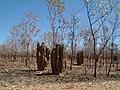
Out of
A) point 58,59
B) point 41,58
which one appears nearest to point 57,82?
point 58,59

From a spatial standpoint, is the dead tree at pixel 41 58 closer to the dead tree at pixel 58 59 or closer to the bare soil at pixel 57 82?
the dead tree at pixel 58 59

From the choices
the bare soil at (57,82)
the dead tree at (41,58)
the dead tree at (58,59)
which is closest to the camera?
the bare soil at (57,82)

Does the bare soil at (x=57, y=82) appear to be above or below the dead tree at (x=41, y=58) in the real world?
below

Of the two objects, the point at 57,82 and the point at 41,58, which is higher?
the point at 41,58

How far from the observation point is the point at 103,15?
19.7 metres

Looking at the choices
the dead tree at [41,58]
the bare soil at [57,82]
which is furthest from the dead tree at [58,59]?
the dead tree at [41,58]

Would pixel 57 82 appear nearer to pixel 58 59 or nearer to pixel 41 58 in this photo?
pixel 58 59

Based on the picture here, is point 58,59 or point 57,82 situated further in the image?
point 58,59

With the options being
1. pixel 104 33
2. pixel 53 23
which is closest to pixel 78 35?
pixel 104 33

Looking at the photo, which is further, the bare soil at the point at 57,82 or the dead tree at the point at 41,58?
the dead tree at the point at 41,58

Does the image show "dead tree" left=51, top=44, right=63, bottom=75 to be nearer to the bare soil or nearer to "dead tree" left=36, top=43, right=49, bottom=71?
the bare soil

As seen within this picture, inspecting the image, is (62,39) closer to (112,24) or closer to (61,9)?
(61,9)

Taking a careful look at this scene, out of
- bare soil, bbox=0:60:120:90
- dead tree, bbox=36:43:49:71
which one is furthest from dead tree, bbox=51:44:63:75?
dead tree, bbox=36:43:49:71

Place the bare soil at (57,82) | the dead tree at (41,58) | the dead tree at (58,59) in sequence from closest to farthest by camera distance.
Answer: the bare soil at (57,82) < the dead tree at (58,59) < the dead tree at (41,58)
